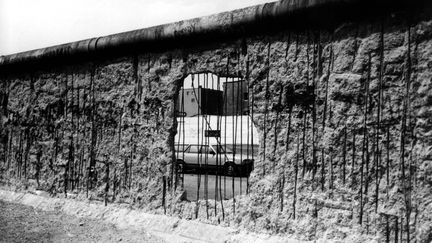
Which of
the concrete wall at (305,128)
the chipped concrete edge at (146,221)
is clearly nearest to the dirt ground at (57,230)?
the chipped concrete edge at (146,221)

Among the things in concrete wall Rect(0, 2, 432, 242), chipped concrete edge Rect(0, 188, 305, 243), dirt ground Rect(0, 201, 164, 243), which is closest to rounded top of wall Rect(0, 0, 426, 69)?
concrete wall Rect(0, 2, 432, 242)

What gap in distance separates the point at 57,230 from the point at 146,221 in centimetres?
98

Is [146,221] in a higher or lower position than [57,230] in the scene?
higher

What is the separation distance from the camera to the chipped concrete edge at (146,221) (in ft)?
12.0

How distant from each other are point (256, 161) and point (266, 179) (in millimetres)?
188

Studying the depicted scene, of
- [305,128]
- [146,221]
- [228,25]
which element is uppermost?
[228,25]

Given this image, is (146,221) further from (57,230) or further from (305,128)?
(305,128)

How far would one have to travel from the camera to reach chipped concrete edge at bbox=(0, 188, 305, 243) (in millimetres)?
3660

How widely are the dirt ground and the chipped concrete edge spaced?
0.30ft

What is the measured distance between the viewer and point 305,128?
11.1 ft

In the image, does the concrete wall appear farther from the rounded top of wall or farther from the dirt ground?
the dirt ground

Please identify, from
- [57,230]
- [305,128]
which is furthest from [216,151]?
[57,230]

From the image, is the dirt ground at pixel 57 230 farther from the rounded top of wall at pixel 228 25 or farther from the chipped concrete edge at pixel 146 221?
the rounded top of wall at pixel 228 25

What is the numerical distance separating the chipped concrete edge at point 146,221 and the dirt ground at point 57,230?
0.30 feet
